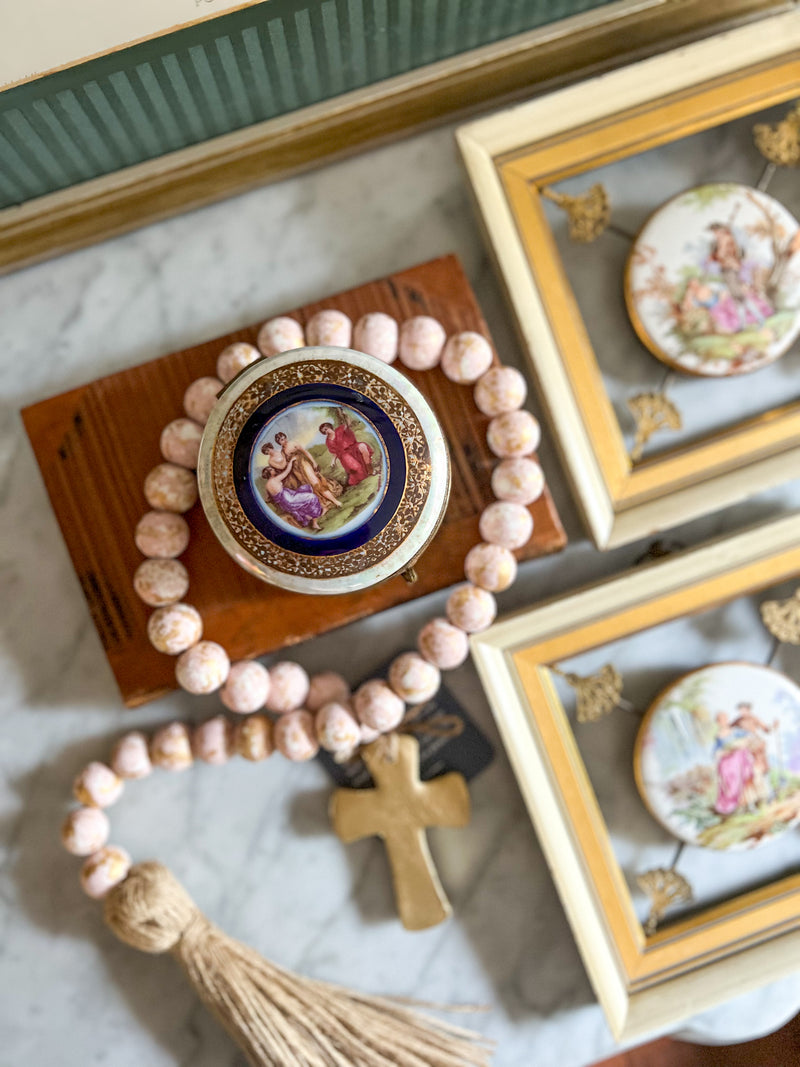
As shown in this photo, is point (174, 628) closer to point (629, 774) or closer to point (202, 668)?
point (202, 668)

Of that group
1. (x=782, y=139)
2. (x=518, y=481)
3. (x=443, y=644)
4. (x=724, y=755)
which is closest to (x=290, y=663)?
(x=443, y=644)

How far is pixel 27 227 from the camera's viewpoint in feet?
2.13

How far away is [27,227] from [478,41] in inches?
15.1

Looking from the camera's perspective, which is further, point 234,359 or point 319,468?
point 234,359

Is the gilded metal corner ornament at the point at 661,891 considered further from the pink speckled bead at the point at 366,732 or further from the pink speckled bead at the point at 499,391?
the pink speckled bead at the point at 499,391

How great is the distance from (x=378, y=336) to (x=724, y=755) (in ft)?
1.38

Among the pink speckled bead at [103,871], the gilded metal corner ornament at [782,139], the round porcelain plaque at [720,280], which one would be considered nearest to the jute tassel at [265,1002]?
the pink speckled bead at [103,871]

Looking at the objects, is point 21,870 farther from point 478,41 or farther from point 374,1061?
point 478,41

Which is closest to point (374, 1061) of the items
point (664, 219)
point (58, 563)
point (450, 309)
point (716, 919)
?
point (716, 919)

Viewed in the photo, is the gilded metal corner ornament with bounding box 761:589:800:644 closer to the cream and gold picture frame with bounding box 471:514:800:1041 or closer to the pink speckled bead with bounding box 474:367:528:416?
the cream and gold picture frame with bounding box 471:514:800:1041

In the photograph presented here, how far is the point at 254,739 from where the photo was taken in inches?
25.3

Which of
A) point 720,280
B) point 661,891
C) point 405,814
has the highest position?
point 720,280

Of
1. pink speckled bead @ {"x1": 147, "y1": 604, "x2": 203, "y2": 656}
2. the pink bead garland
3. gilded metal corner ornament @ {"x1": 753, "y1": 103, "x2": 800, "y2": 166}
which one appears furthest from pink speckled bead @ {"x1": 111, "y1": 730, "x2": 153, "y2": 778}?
gilded metal corner ornament @ {"x1": 753, "y1": 103, "x2": 800, "y2": 166}

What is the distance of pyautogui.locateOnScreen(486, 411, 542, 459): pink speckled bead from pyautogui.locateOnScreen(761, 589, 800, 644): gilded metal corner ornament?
0.78 feet
